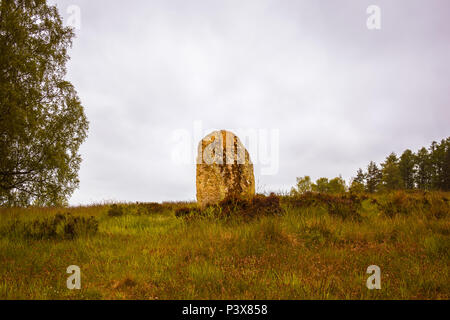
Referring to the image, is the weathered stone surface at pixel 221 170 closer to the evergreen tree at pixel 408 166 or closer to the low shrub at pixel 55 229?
the low shrub at pixel 55 229

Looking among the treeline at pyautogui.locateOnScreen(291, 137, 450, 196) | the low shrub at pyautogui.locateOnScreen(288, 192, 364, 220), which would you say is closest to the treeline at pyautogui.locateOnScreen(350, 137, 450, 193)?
the treeline at pyautogui.locateOnScreen(291, 137, 450, 196)

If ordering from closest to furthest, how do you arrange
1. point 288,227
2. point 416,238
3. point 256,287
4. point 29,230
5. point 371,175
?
point 256,287, point 416,238, point 288,227, point 29,230, point 371,175

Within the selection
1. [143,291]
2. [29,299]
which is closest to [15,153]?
[29,299]

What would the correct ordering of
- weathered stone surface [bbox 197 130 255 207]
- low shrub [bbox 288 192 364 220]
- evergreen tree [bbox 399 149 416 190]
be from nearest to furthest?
low shrub [bbox 288 192 364 220], weathered stone surface [bbox 197 130 255 207], evergreen tree [bbox 399 149 416 190]

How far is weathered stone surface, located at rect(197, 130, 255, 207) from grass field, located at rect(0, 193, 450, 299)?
5.63 ft

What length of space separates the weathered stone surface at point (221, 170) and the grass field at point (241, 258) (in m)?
1.72

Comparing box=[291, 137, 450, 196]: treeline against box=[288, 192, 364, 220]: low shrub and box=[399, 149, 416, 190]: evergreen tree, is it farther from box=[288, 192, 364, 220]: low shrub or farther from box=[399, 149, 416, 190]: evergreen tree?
box=[288, 192, 364, 220]: low shrub

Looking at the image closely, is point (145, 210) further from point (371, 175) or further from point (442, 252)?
point (371, 175)

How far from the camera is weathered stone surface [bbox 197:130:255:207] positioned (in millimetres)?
9461

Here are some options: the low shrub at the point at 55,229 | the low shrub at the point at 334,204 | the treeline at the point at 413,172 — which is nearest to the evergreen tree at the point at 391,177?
the treeline at the point at 413,172

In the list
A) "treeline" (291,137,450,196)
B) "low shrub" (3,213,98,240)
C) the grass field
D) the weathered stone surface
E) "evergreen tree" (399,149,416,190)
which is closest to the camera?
the grass field

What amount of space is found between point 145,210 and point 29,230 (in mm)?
3747

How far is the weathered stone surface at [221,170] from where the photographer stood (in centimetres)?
946

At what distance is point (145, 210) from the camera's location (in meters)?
10.4
